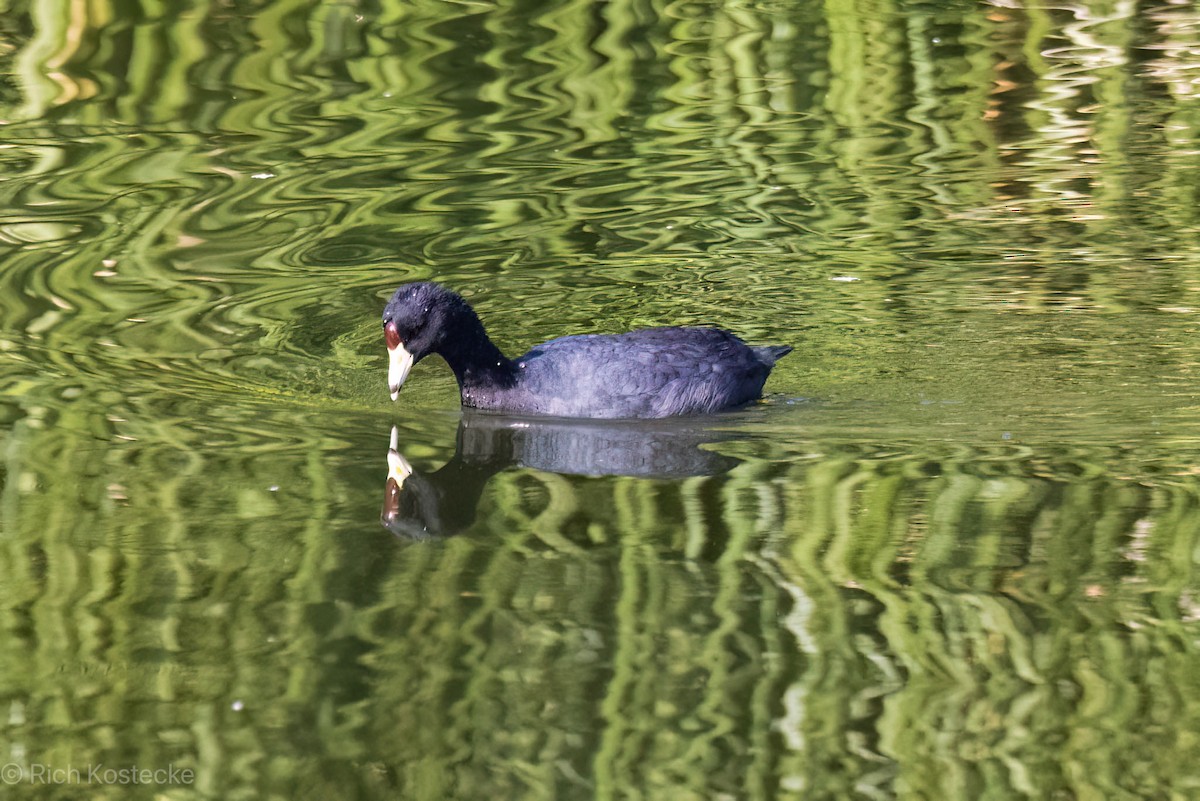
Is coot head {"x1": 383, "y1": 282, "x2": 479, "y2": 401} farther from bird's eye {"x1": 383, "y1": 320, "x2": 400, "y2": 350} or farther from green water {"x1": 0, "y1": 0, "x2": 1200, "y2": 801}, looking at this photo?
green water {"x1": 0, "y1": 0, "x2": 1200, "y2": 801}

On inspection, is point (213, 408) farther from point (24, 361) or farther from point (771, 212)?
point (771, 212)

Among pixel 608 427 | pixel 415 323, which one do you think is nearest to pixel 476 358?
pixel 415 323

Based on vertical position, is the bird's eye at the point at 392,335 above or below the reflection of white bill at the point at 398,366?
above

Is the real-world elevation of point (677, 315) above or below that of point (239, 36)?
below

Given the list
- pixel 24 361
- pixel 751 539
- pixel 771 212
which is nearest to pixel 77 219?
pixel 24 361

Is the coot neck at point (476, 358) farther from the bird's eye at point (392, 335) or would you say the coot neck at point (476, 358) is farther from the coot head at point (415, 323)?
the bird's eye at point (392, 335)

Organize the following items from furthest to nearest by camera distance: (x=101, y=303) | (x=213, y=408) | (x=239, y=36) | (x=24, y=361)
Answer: (x=239, y=36) < (x=101, y=303) < (x=24, y=361) < (x=213, y=408)

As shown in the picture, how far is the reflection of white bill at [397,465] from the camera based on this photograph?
18.8 ft

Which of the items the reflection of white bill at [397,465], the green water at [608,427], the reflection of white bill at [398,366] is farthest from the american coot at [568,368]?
the reflection of white bill at [397,465]

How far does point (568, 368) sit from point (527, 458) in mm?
556

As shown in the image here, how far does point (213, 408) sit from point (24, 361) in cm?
94

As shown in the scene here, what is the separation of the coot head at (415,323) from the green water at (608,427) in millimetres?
249

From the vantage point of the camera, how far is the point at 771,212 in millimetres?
8812

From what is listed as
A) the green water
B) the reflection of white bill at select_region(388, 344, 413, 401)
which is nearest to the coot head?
the reflection of white bill at select_region(388, 344, 413, 401)
